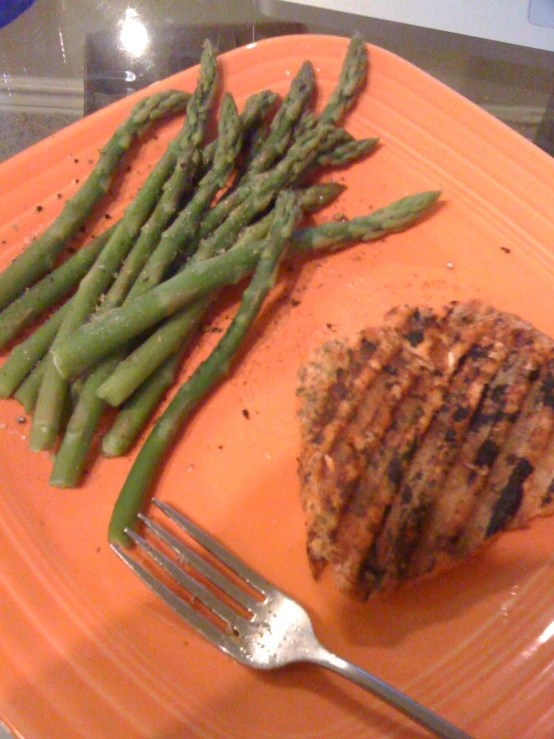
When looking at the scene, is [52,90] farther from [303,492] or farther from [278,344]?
[303,492]

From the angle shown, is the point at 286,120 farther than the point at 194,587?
Yes

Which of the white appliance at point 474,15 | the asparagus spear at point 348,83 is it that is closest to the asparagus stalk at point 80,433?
the asparagus spear at point 348,83

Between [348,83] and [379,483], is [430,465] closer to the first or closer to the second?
[379,483]

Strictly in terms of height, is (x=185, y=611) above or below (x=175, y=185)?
below

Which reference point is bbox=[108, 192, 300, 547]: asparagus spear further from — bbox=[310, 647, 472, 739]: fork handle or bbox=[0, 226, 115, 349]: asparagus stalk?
bbox=[310, 647, 472, 739]: fork handle

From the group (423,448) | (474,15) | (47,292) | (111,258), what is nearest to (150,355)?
(111,258)

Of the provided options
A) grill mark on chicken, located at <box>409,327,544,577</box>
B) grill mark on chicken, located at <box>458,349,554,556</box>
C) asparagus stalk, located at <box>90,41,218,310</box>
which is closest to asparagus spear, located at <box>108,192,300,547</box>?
asparagus stalk, located at <box>90,41,218,310</box>

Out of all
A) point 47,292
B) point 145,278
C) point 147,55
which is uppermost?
point 147,55
